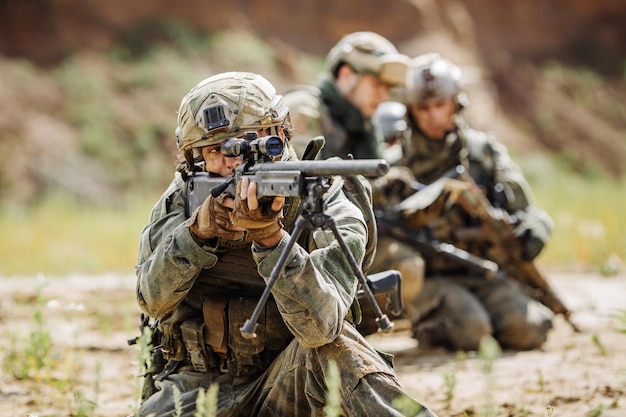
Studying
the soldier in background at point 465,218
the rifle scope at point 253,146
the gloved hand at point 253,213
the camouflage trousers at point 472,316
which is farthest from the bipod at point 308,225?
the camouflage trousers at point 472,316

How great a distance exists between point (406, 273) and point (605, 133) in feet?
A: 58.9

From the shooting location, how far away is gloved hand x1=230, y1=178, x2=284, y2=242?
295 cm

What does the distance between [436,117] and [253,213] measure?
3998mm

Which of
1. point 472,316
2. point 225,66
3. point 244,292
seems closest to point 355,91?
point 472,316

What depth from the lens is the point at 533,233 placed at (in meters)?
6.64

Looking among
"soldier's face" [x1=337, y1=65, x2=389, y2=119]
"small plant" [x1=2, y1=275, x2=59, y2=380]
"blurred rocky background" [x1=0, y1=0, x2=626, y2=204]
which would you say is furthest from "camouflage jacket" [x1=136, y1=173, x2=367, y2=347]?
"blurred rocky background" [x1=0, y1=0, x2=626, y2=204]

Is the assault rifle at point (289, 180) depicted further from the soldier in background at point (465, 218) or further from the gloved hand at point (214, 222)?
the soldier in background at point (465, 218)

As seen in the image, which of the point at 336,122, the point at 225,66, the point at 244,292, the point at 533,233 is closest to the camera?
the point at 244,292

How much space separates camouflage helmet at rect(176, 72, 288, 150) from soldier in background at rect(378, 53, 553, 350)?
10.1 ft

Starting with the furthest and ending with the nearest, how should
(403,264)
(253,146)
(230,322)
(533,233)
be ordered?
(533,233)
(403,264)
(230,322)
(253,146)

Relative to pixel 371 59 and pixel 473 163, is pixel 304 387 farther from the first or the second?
pixel 473 163

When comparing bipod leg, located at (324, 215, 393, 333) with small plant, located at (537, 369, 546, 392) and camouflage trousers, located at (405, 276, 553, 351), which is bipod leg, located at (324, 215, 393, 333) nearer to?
small plant, located at (537, 369, 546, 392)

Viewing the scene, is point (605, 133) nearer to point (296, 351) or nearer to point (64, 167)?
point (64, 167)

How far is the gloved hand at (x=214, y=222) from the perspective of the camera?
3.13 metres
